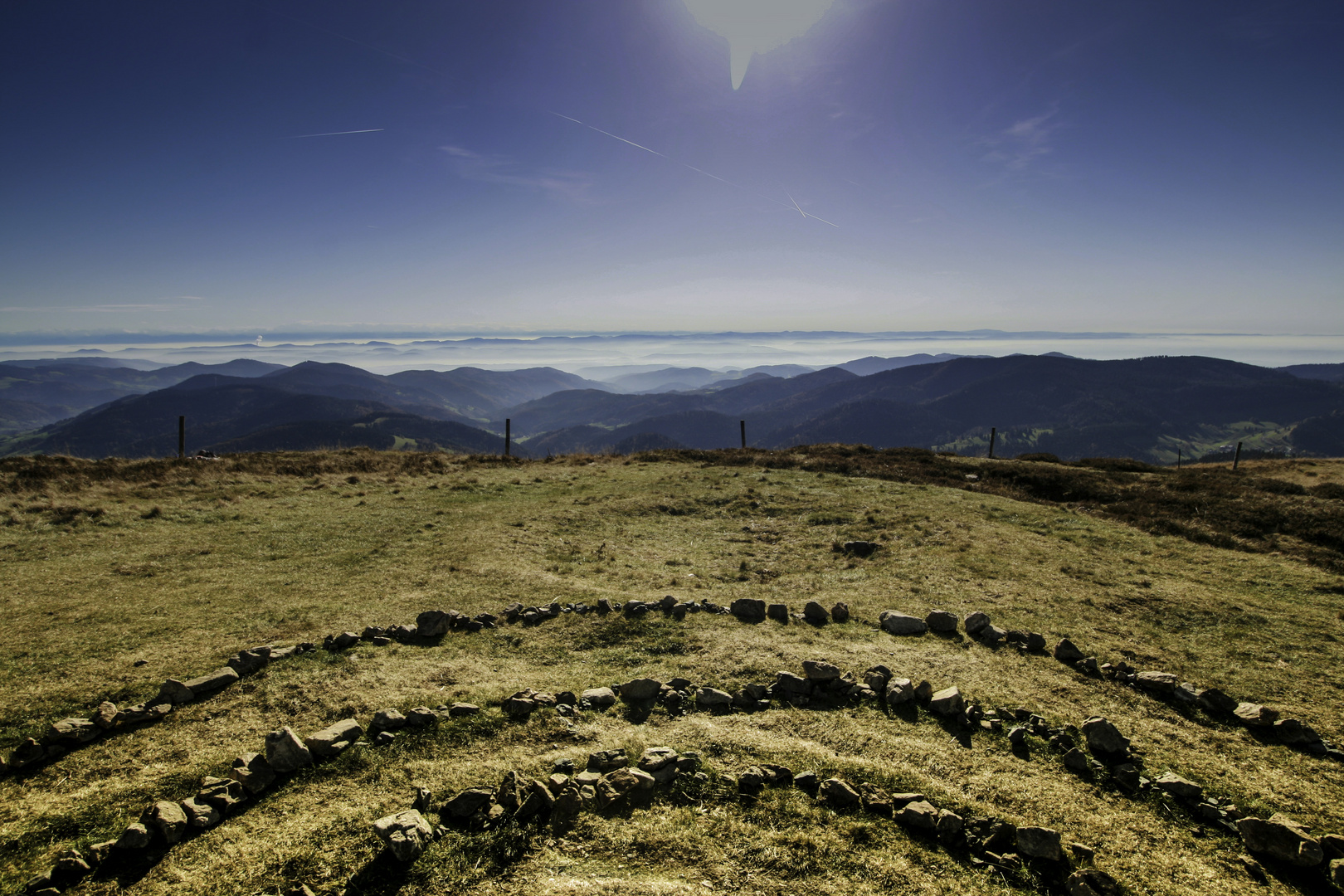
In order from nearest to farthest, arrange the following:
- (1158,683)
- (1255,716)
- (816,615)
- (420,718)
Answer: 1. (420,718)
2. (1255,716)
3. (1158,683)
4. (816,615)

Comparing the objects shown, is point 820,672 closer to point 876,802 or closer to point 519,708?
point 876,802

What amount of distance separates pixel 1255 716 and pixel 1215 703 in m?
0.40

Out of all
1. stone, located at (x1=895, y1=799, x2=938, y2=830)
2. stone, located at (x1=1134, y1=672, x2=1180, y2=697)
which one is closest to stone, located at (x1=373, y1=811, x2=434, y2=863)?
stone, located at (x1=895, y1=799, x2=938, y2=830)

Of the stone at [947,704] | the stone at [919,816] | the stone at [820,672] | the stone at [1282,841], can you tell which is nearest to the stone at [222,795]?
the stone at [919,816]

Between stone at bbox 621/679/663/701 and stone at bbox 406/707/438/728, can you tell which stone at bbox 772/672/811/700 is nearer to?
stone at bbox 621/679/663/701

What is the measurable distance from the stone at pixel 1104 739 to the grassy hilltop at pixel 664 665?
1.52 feet

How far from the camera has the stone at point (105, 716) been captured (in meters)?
6.46

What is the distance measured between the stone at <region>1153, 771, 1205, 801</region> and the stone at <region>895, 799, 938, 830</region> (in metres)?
2.73

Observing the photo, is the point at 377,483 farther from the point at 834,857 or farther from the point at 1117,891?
the point at 1117,891

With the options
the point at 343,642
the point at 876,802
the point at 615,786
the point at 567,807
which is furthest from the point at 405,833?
the point at 343,642

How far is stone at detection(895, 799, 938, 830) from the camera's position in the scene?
5.06 metres

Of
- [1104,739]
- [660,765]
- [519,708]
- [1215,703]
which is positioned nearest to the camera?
[660,765]

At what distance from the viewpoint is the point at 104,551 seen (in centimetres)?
1416

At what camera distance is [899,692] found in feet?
23.9
